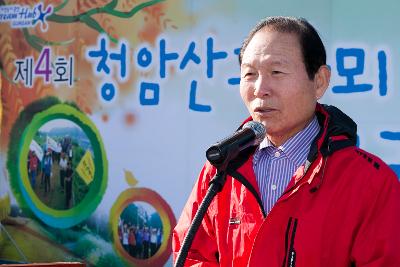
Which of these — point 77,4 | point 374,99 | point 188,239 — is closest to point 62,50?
point 77,4

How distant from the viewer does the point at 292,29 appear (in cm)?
166

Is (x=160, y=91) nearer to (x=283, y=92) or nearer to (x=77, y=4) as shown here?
(x=77, y=4)

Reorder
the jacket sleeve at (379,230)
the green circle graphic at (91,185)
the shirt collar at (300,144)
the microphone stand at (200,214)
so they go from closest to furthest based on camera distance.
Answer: the microphone stand at (200,214), the jacket sleeve at (379,230), the shirt collar at (300,144), the green circle graphic at (91,185)

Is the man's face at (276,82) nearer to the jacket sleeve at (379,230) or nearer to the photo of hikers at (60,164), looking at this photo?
the jacket sleeve at (379,230)

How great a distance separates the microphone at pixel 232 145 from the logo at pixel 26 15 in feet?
10.5

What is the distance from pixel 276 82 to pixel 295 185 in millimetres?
252

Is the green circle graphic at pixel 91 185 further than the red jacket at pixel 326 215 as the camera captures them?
Yes

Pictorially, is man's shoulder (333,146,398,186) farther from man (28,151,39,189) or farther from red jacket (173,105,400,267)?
man (28,151,39,189)

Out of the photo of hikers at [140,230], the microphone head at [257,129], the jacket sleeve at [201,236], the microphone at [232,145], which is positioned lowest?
the photo of hikers at [140,230]

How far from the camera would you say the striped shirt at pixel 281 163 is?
1660 mm

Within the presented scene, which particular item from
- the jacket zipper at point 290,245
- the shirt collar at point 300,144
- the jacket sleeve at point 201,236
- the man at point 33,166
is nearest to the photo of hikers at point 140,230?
the man at point 33,166

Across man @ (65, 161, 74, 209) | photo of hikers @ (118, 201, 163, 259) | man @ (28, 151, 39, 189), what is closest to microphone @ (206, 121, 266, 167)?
photo of hikers @ (118, 201, 163, 259)

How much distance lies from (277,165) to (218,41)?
6.81 feet

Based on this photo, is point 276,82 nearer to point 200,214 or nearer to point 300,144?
point 300,144
